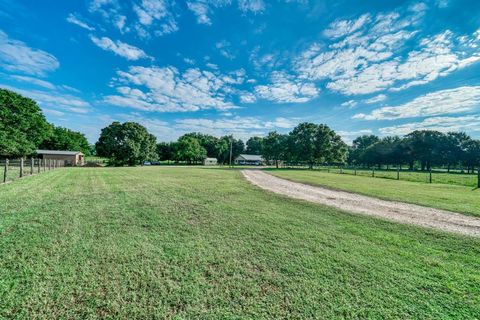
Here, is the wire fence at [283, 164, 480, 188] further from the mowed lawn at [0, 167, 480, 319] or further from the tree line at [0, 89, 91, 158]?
the tree line at [0, 89, 91, 158]

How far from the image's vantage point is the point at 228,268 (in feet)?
9.97

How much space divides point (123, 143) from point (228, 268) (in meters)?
47.0

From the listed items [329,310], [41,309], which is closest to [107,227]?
[41,309]

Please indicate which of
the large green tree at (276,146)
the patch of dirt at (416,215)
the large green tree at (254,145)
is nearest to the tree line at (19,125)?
the patch of dirt at (416,215)

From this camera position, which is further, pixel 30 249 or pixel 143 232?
pixel 143 232

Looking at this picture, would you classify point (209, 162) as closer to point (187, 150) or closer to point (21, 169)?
point (187, 150)

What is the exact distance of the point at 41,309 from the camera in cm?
214

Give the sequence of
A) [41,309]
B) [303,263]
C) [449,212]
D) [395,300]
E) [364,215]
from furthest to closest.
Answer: [449,212]
[364,215]
[303,263]
[395,300]
[41,309]

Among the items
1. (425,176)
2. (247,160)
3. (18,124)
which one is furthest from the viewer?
(247,160)

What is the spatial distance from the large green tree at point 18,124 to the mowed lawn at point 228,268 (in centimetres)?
3807

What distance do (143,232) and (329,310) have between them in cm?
374

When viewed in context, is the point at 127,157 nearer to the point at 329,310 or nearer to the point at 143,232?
the point at 143,232

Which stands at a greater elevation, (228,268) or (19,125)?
(19,125)

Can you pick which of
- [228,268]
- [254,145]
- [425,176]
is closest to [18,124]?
[228,268]
